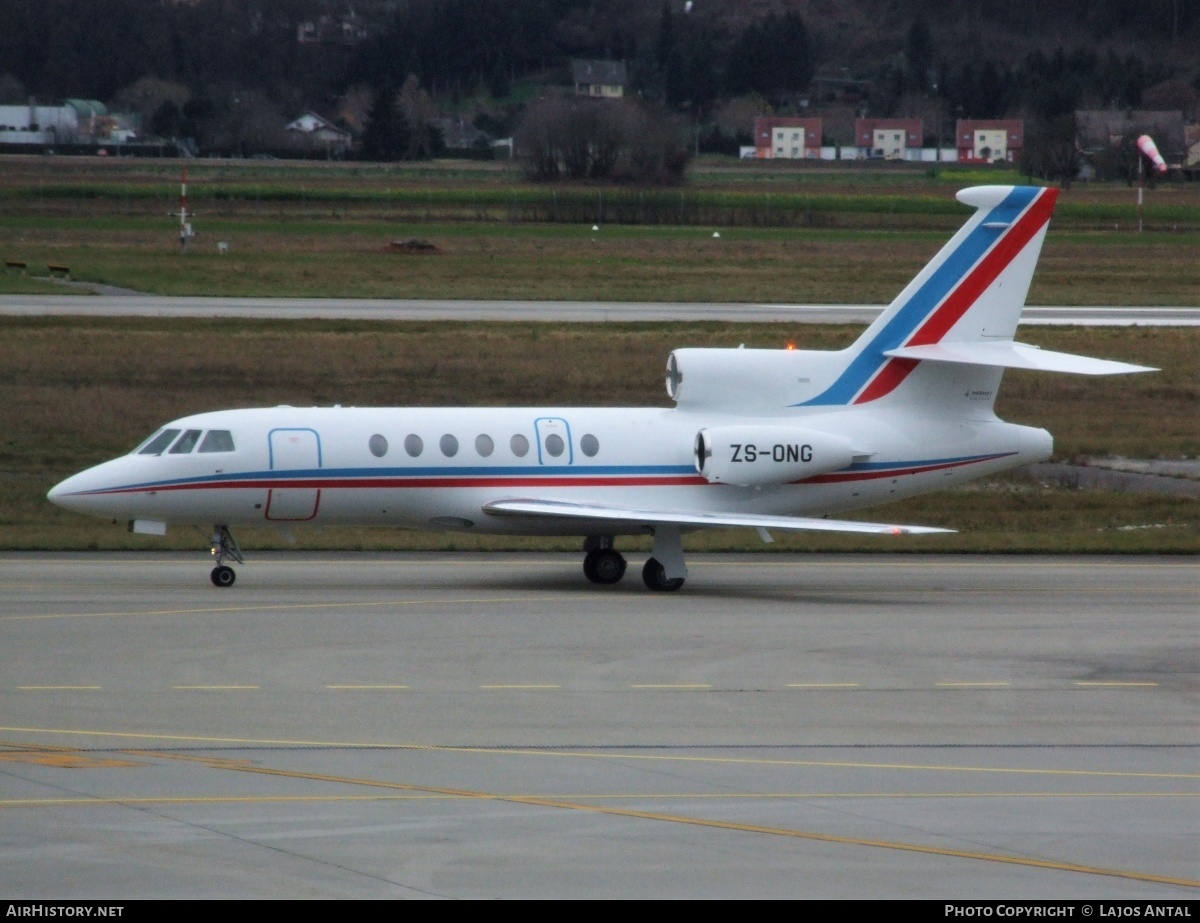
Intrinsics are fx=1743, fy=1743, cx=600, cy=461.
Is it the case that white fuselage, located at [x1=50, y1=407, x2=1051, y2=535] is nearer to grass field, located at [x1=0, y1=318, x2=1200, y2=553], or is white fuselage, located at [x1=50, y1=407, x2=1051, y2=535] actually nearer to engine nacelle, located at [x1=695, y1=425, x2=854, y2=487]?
engine nacelle, located at [x1=695, y1=425, x2=854, y2=487]

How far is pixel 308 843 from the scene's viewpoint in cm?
1213

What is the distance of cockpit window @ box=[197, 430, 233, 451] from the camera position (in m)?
25.6

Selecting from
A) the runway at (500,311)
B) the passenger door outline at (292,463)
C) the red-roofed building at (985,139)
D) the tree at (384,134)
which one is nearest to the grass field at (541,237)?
the runway at (500,311)

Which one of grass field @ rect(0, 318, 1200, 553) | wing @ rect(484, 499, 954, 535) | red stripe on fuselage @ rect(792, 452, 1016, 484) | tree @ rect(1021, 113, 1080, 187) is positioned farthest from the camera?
tree @ rect(1021, 113, 1080, 187)

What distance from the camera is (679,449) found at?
87.6ft

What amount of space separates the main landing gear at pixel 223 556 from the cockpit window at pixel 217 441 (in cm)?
121

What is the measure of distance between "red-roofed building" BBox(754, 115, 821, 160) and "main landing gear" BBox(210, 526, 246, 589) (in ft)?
566

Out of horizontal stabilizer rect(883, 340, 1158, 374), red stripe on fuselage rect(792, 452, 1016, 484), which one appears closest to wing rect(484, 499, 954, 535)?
red stripe on fuselage rect(792, 452, 1016, 484)

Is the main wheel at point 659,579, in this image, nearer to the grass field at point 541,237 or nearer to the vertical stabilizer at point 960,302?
the vertical stabilizer at point 960,302

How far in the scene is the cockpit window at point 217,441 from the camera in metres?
25.6

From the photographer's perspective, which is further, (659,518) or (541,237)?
(541,237)

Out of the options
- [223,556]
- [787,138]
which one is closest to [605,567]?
[223,556]

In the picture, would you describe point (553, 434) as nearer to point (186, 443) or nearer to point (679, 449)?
point (679, 449)

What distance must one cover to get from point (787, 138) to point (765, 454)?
176 meters
